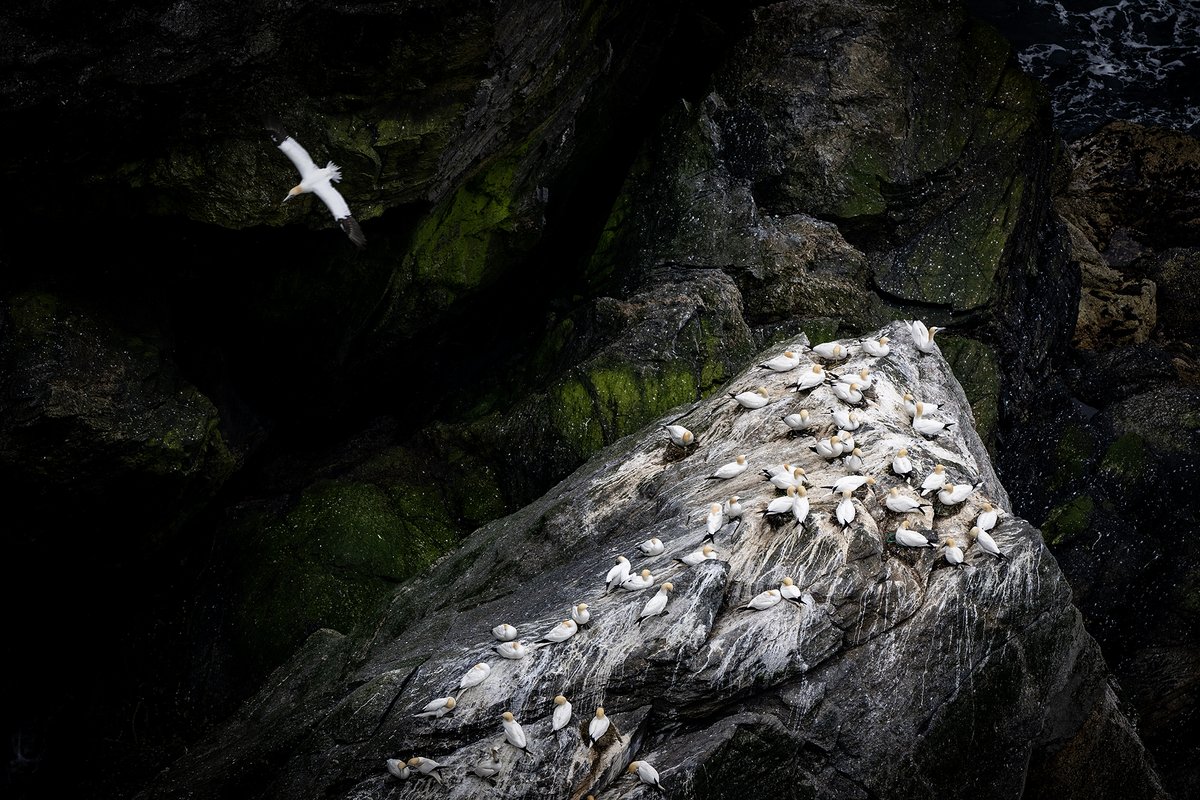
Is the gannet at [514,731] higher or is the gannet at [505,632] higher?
the gannet at [505,632]

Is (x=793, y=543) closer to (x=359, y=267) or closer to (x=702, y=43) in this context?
(x=359, y=267)

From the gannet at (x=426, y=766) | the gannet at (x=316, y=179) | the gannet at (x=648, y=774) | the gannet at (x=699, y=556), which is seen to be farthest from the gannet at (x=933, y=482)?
the gannet at (x=316, y=179)

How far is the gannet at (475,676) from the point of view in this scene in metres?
8.52

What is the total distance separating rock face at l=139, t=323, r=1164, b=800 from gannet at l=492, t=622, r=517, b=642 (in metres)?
0.18

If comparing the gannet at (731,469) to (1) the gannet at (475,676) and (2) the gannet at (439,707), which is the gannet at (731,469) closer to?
(1) the gannet at (475,676)

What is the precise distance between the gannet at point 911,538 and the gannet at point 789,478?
1.00 metres

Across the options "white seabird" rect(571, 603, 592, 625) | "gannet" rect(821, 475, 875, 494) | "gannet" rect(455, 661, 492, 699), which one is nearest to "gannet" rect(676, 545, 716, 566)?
"white seabird" rect(571, 603, 592, 625)

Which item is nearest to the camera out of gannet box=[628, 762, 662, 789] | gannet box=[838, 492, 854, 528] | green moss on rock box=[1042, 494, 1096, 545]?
gannet box=[628, 762, 662, 789]

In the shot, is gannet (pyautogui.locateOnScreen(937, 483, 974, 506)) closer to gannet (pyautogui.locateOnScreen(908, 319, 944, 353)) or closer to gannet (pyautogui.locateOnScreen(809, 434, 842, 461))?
gannet (pyautogui.locateOnScreen(809, 434, 842, 461))

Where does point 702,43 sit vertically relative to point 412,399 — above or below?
above

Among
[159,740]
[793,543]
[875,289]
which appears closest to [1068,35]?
[875,289]

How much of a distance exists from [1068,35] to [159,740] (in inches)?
892

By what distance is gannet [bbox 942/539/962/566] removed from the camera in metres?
Result: 8.86

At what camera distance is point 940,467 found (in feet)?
31.3
